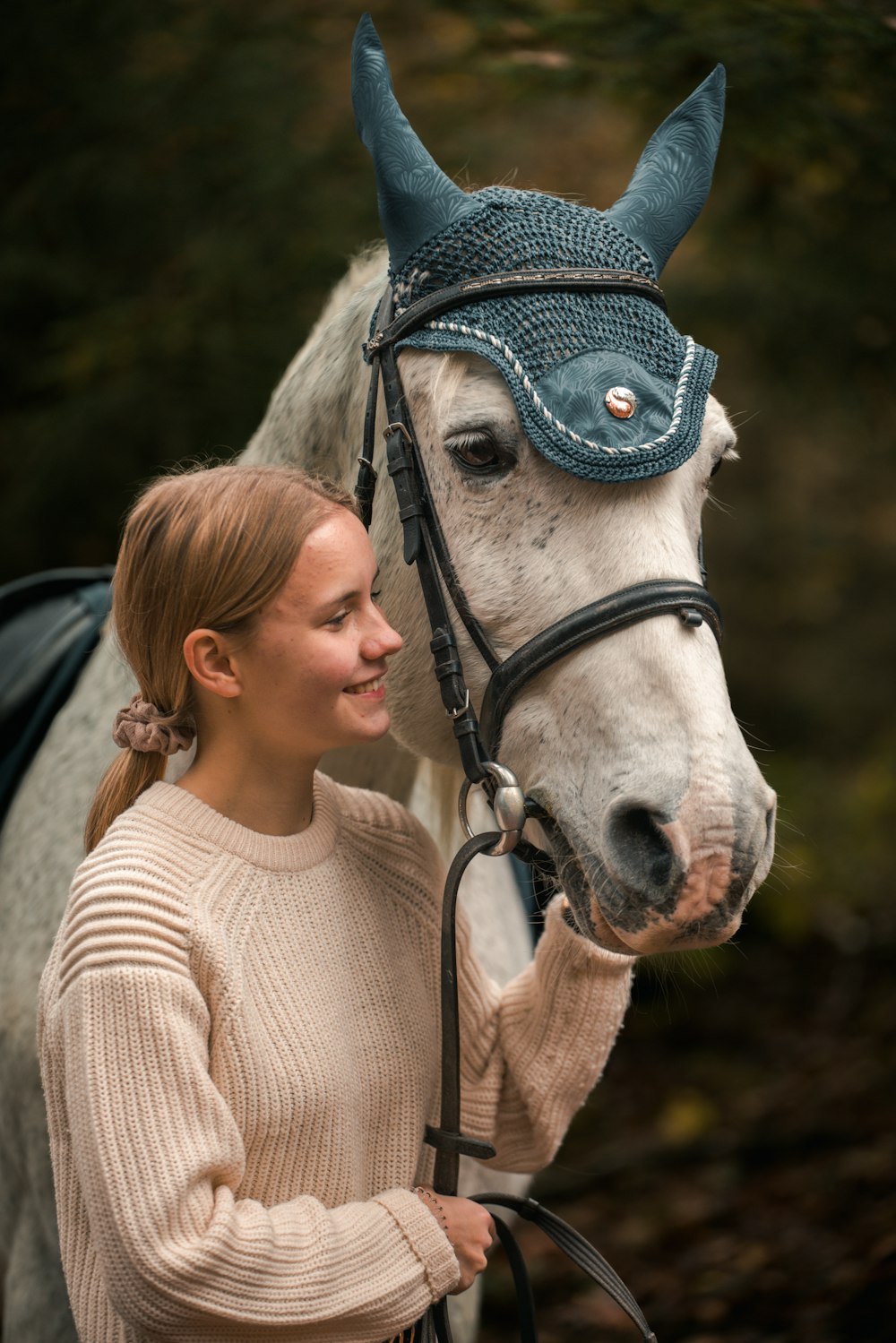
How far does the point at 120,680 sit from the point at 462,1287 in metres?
1.25

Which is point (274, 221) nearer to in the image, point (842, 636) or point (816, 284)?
point (816, 284)

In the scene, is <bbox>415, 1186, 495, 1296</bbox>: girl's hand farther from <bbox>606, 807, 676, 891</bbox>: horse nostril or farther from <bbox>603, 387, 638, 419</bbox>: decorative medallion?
<bbox>603, 387, 638, 419</bbox>: decorative medallion

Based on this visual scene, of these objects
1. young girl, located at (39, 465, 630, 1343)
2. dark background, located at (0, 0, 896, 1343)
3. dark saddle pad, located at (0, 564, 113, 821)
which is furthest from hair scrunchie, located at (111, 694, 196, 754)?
dark background, located at (0, 0, 896, 1343)

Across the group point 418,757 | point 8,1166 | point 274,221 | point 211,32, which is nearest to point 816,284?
point 274,221

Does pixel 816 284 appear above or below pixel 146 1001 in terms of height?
below

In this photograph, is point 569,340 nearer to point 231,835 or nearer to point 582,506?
point 582,506

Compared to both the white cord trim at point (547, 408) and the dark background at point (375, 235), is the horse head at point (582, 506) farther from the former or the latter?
the dark background at point (375, 235)

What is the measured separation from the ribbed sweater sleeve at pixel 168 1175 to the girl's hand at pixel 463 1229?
0.09 meters

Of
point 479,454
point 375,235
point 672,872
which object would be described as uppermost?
point 479,454

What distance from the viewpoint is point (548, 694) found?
1483 millimetres

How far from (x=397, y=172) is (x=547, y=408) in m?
0.46

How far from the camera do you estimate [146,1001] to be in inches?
48.5

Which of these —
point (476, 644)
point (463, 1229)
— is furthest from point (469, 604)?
point (463, 1229)

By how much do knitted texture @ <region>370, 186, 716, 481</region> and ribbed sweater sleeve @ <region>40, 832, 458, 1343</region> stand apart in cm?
74
